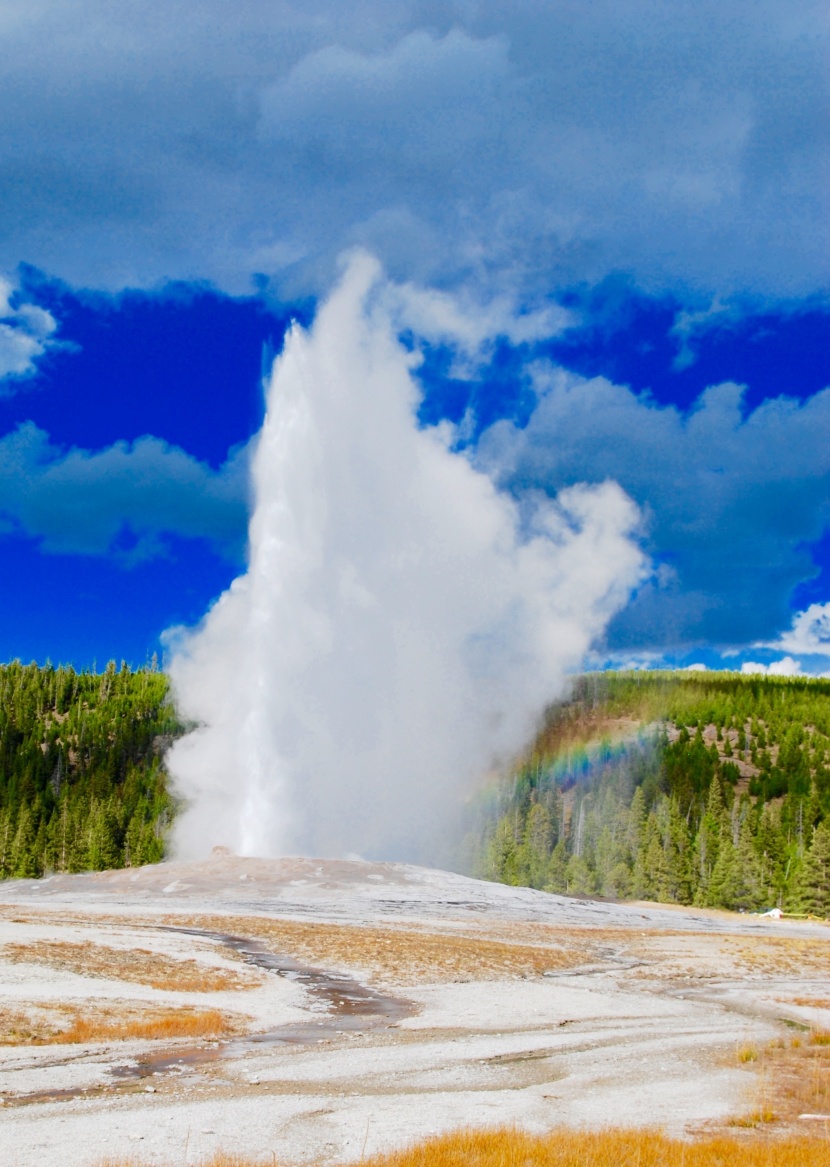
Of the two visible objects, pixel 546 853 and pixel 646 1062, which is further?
pixel 546 853

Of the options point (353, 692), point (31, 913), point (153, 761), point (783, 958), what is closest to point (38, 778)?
point (153, 761)

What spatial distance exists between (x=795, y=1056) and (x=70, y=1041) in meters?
16.9

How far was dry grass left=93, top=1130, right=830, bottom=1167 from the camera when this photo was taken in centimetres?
1214

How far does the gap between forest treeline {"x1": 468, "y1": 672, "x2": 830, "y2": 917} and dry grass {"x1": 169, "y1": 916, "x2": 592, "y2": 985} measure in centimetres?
6013

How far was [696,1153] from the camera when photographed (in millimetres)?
13008

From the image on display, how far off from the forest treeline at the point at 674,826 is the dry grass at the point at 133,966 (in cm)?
7995

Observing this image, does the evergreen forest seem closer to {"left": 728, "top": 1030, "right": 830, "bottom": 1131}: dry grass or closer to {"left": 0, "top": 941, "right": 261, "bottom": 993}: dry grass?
{"left": 0, "top": 941, "right": 261, "bottom": 993}: dry grass

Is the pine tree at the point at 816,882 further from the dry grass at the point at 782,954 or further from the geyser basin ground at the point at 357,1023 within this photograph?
the geyser basin ground at the point at 357,1023

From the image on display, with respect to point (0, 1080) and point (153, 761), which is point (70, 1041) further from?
point (153, 761)

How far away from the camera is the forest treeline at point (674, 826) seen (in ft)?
351

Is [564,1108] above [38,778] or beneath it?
beneath

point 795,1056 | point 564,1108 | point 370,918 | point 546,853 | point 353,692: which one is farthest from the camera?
point 546,853

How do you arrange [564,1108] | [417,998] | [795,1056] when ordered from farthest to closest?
1. [417,998]
2. [795,1056]
3. [564,1108]

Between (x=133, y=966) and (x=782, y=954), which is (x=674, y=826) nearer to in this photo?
(x=782, y=954)
